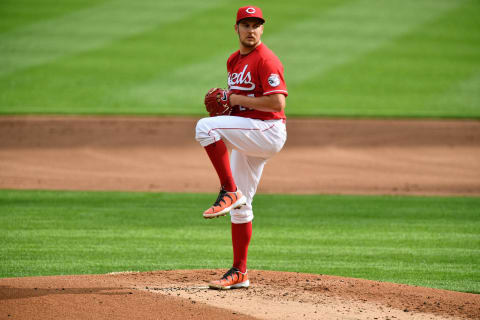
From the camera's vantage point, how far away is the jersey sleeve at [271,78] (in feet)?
17.4

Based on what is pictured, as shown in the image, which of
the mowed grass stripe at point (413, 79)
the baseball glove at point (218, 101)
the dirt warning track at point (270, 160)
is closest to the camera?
the baseball glove at point (218, 101)

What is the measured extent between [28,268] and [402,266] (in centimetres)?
376

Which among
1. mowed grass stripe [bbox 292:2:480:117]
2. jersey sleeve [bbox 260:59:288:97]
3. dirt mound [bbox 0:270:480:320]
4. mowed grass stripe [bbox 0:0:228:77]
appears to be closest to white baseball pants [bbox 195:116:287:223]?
jersey sleeve [bbox 260:59:288:97]

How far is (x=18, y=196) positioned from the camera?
1048cm

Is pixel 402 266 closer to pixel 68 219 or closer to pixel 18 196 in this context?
pixel 68 219

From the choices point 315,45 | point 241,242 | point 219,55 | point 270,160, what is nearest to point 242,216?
point 241,242

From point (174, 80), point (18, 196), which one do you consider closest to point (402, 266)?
point (18, 196)

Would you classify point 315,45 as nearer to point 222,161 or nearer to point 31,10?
point 31,10

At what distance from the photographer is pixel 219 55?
69.9 feet

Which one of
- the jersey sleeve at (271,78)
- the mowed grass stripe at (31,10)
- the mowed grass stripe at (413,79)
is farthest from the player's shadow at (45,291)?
the mowed grass stripe at (31,10)

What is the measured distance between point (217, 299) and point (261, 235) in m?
3.14

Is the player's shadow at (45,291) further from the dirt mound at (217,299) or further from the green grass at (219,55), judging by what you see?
the green grass at (219,55)

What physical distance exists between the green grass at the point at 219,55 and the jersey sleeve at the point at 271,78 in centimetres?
1170

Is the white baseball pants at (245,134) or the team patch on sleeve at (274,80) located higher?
the team patch on sleeve at (274,80)
